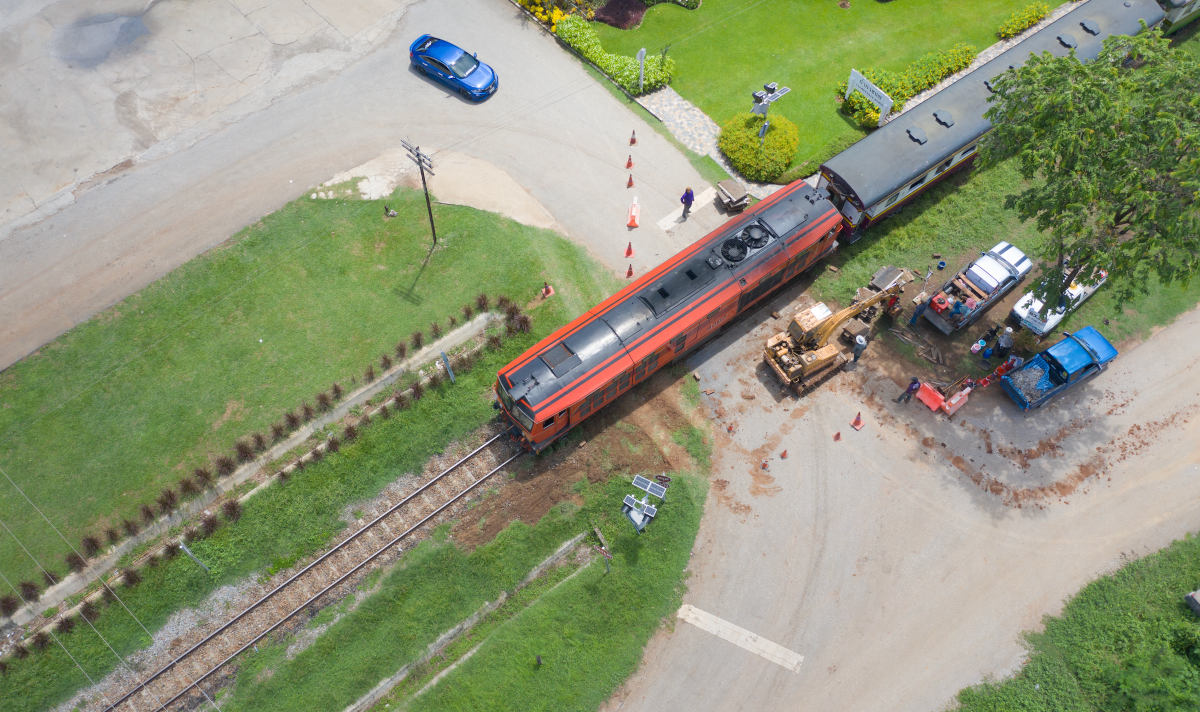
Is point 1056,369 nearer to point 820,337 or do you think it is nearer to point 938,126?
point 820,337

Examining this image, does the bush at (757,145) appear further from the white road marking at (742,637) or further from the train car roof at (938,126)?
the white road marking at (742,637)

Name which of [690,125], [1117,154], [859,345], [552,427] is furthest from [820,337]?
[690,125]

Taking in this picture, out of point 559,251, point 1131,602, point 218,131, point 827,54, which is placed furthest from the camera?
Answer: point 827,54

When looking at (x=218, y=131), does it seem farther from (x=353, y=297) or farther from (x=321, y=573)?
(x=321, y=573)

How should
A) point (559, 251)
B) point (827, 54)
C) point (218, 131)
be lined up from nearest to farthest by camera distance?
1. point (559, 251)
2. point (218, 131)
3. point (827, 54)

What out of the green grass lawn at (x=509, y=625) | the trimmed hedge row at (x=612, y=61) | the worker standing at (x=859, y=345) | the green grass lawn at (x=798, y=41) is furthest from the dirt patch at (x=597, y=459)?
the trimmed hedge row at (x=612, y=61)

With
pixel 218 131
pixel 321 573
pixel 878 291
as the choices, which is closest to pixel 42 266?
pixel 218 131

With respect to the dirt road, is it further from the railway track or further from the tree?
the railway track

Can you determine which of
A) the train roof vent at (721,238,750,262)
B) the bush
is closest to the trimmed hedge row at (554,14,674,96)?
the bush
